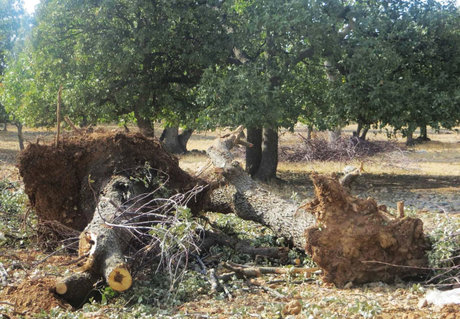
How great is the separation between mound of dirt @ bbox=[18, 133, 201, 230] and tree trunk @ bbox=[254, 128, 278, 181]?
25.8 ft

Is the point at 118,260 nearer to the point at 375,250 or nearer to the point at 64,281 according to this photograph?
the point at 64,281

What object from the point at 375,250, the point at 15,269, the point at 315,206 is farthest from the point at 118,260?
the point at 375,250

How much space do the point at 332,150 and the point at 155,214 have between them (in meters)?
11.7

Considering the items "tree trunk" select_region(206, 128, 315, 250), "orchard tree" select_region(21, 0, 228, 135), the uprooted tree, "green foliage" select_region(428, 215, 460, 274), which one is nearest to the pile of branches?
"orchard tree" select_region(21, 0, 228, 135)

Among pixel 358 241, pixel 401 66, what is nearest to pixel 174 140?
pixel 401 66

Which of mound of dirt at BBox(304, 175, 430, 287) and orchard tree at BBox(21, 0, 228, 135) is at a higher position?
orchard tree at BBox(21, 0, 228, 135)

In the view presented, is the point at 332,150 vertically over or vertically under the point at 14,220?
over

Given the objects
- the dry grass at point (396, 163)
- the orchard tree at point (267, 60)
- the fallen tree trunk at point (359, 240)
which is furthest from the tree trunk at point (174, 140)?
the fallen tree trunk at point (359, 240)

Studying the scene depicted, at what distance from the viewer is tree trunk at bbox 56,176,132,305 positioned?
16.5ft

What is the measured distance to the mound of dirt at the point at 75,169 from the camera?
23.2 ft

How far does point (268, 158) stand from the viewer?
15258 mm

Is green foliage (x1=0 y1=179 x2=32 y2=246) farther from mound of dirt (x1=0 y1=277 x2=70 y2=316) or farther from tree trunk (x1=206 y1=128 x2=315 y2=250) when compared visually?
tree trunk (x1=206 y1=128 x2=315 y2=250)

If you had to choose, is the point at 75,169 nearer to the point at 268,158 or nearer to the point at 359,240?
the point at 359,240

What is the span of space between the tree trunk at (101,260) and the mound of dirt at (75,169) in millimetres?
1326
